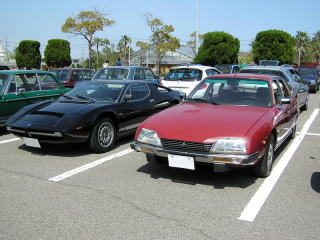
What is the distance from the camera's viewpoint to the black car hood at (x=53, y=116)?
19.0 feet

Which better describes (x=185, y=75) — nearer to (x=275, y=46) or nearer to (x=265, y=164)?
(x=265, y=164)

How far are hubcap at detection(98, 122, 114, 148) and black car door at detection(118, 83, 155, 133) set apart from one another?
0.29m

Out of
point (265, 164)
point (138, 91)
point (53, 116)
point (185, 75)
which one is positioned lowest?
point (265, 164)

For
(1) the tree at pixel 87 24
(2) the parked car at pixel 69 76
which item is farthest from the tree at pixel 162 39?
(2) the parked car at pixel 69 76

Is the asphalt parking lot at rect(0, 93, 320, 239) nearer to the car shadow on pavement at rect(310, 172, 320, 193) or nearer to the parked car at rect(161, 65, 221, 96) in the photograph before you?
the car shadow on pavement at rect(310, 172, 320, 193)

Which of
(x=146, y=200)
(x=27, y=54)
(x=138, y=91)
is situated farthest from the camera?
(x=27, y=54)

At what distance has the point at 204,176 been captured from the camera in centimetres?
496

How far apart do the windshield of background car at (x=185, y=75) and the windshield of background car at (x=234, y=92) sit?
5499 millimetres

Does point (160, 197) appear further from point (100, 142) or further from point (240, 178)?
point (100, 142)

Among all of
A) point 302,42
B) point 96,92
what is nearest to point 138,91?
point 96,92

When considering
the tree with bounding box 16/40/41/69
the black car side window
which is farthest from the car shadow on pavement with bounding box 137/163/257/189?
the tree with bounding box 16/40/41/69

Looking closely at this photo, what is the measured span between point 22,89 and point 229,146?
231 inches

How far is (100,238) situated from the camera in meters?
3.19

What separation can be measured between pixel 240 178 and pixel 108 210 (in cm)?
202
